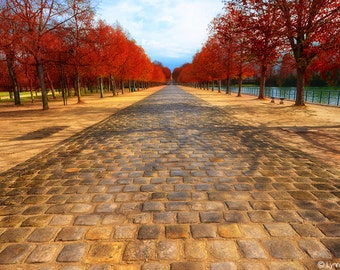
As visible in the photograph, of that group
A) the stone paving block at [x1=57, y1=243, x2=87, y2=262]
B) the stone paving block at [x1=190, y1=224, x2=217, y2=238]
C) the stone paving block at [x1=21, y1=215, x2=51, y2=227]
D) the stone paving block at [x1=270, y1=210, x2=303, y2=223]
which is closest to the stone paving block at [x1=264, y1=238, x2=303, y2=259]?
the stone paving block at [x1=270, y1=210, x2=303, y2=223]

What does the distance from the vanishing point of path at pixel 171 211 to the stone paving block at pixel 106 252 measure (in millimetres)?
11

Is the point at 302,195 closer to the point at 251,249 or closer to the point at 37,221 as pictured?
the point at 251,249

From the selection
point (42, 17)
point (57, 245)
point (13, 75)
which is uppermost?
point (42, 17)

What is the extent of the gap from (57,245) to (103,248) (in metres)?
0.54

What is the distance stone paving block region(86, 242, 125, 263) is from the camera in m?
2.38

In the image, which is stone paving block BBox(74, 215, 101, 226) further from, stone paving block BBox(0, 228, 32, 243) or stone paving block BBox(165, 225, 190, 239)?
stone paving block BBox(165, 225, 190, 239)

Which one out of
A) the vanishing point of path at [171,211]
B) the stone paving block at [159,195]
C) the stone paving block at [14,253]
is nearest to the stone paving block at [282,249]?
the vanishing point of path at [171,211]

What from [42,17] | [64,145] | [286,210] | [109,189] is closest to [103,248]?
[109,189]

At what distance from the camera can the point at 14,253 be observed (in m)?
2.51

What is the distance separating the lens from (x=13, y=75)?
2138cm

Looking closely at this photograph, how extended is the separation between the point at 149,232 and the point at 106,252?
537 millimetres

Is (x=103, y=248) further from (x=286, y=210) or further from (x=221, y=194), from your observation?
(x=286, y=210)

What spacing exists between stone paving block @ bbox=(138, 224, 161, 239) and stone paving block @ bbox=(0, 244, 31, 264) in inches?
47.5

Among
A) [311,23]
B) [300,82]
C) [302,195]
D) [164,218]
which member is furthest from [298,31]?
[164,218]
